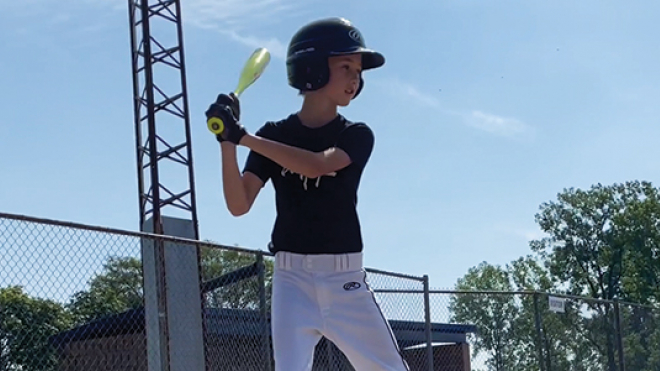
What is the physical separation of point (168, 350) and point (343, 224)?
→ 5.38 m

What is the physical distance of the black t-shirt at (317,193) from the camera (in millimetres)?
3359

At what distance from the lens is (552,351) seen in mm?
14148

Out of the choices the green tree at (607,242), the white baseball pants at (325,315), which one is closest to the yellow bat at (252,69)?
the white baseball pants at (325,315)

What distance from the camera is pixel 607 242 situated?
60406 mm

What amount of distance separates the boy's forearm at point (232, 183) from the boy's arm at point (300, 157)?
9cm

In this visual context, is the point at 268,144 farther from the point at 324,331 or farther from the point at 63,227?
the point at 63,227

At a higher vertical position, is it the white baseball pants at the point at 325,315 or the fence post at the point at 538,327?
the fence post at the point at 538,327

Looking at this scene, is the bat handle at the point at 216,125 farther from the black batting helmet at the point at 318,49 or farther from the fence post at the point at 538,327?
the fence post at the point at 538,327

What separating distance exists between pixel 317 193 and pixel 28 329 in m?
7.07

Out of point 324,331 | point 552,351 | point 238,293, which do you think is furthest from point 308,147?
point 552,351

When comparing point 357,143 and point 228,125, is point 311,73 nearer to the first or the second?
point 357,143

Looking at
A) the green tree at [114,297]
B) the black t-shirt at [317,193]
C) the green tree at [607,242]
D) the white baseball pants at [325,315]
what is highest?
the green tree at [607,242]

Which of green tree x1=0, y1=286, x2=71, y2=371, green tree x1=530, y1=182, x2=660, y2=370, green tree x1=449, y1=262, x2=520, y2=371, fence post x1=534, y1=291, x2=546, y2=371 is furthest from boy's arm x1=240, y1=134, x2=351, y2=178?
green tree x1=530, y1=182, x2=660, y2=370

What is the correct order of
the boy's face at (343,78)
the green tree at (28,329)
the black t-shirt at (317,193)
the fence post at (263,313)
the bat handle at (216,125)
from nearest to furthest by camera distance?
the bat handle at (216,125) < the black t-shirt at (317,193) < the boy's face at (343,78) < the fence post at (263,313) < the green tree at (28,329)
